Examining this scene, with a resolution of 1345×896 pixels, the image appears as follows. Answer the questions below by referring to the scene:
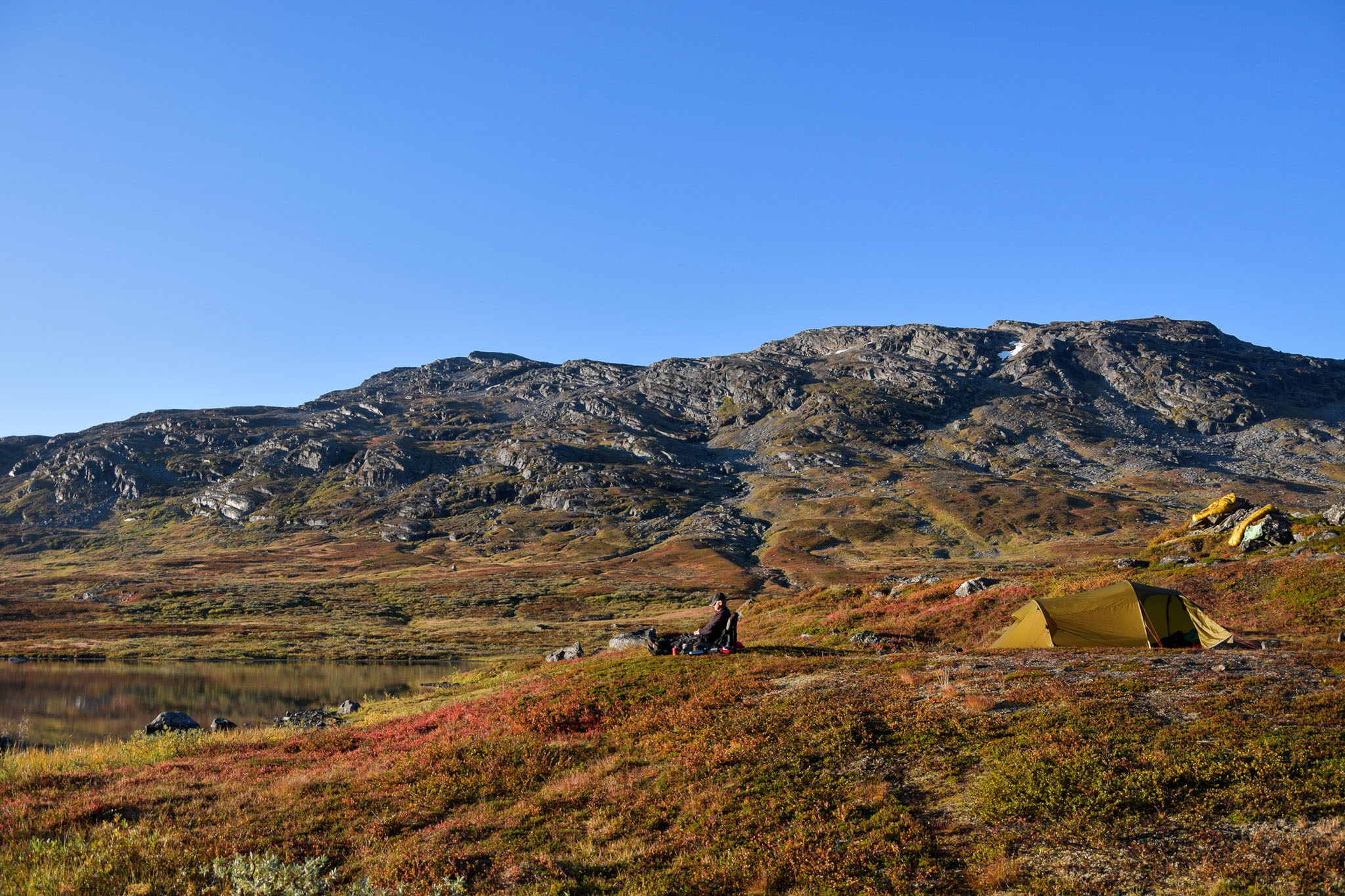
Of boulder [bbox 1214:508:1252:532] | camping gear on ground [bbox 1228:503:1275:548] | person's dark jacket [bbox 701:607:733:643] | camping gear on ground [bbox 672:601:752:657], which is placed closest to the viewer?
camping gear on ground [bbox 672:601:752:657]

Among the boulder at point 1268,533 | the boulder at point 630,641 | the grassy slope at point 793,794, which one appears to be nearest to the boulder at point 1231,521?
the boulder at point 1268,533

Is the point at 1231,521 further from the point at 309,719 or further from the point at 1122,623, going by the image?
the point at 309,719

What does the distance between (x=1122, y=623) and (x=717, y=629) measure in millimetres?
15004

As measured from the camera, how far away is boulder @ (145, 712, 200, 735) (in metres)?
27.3

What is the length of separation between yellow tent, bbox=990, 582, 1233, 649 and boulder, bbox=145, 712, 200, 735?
33.1 meters

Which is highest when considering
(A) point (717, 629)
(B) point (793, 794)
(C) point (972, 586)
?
(B) point (793, 794)

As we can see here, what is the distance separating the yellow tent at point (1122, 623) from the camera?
24.7 metres

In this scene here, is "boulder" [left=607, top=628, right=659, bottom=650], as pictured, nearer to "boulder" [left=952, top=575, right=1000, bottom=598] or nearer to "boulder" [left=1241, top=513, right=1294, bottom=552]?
"boulder" [left=952, top=575, right=1000, bottom=598]

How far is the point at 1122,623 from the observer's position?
25.2 m

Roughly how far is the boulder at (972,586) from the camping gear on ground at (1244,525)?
13.6 m

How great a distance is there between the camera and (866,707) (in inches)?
648

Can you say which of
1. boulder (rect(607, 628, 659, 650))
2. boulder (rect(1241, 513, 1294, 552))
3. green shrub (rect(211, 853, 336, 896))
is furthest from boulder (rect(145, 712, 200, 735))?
boulder (rect(1241, 513, 1294, 552))

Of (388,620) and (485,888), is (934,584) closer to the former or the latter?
(485,888)

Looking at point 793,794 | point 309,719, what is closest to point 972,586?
point 793,794
